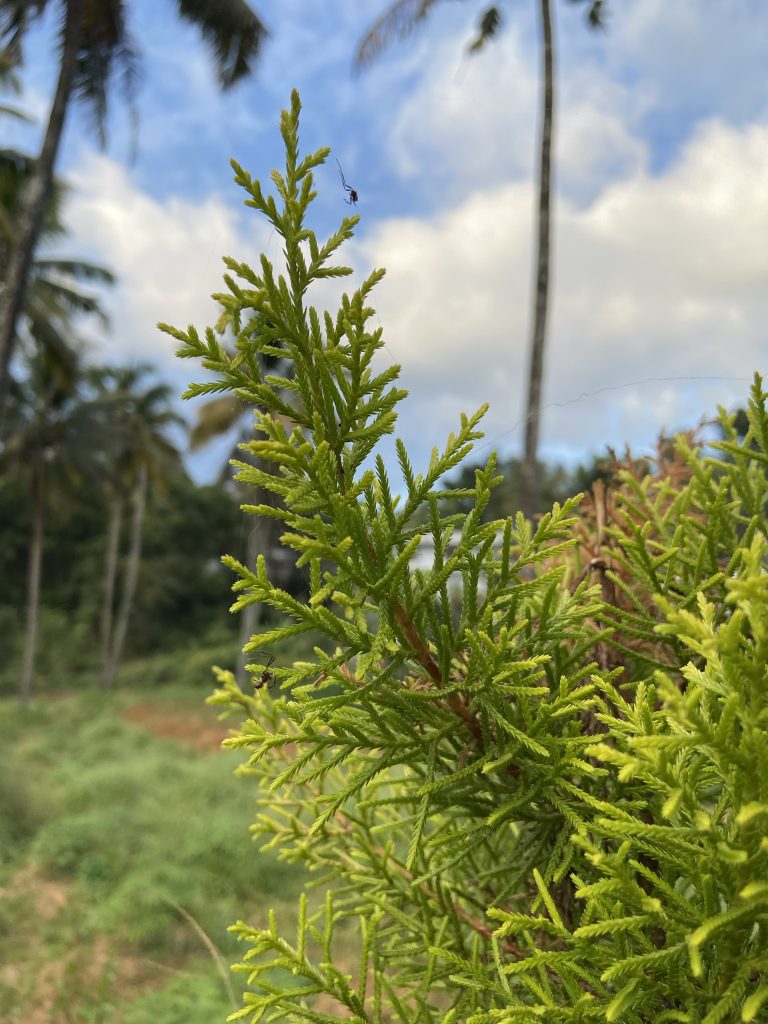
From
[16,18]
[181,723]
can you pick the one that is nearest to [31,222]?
[16,18]

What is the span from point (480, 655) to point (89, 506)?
136ft

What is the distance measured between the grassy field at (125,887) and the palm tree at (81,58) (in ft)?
24.2

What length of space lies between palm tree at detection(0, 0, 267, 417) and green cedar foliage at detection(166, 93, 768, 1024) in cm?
1059

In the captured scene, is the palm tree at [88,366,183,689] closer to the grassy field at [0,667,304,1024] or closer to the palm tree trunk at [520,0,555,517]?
the grassy field at [0,667,304,1024]

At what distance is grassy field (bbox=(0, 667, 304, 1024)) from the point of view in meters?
7.21

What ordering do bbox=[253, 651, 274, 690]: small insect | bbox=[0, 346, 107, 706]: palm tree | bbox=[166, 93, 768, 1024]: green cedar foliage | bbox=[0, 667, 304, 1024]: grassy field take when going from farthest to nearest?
bbox=[0, 346, 107, 706]: palm tree < bbox=[0, 667, 304, 1024]: grassy field < bbox=[253, 651, 274, 690]: small insect < bbox=[166, 93, 768, 1024]: green cedar foliage

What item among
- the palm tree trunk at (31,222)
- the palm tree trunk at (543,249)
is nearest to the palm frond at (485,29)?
the palm tree trunk at (543,249)

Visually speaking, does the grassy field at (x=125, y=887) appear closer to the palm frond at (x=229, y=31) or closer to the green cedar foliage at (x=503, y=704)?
the green cedar foliage at (x=503, y=704)

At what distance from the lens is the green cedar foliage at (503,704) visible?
1.18m

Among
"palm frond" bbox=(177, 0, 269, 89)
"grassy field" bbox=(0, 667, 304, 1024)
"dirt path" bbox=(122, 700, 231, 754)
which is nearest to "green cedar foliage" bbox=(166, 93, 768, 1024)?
"grassy field" bbox=(0, 667, 304, 1024)

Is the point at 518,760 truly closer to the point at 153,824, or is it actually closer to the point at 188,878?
the point at 188,878

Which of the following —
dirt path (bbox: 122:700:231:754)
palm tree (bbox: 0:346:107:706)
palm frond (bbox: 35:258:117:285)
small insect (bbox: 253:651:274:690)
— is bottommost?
dirt path (bbox: 122:700:231:754)

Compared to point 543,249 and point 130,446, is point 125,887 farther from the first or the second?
point 130,446

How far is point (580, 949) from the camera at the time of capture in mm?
1328
